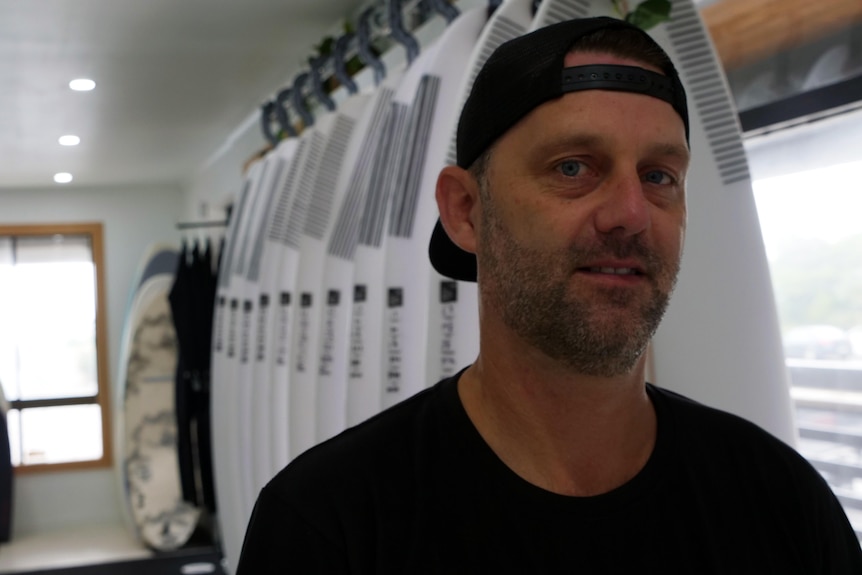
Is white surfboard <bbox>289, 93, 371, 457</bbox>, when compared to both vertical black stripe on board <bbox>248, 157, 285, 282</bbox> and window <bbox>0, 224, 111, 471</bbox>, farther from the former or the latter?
window <bbox>0, 224, 111, 471</bbox>

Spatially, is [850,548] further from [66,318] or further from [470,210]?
[66,318]

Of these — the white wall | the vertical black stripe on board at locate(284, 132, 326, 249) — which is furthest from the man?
the white wall

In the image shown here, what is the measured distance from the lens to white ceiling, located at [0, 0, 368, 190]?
2594 millimetres

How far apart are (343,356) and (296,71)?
151 centimetres

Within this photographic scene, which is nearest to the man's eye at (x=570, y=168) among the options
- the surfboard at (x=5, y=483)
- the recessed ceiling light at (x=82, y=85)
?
the recessed ceiling light at (x=82, y=85)

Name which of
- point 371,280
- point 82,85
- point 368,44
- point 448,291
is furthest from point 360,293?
point 82,85

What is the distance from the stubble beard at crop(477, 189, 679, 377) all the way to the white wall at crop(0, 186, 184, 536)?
6.46 m

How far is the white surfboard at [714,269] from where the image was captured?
155 cm

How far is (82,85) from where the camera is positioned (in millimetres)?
3365

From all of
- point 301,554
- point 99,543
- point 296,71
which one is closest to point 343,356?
point 301,554

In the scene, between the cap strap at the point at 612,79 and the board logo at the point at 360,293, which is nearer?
the cap strap at the point at 612,79

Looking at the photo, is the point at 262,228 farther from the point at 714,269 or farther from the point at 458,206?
the point at 458,206

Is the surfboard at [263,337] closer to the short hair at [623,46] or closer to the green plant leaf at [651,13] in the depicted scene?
the green plant leaf at [651,13]

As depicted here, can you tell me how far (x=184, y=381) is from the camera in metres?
4.77
